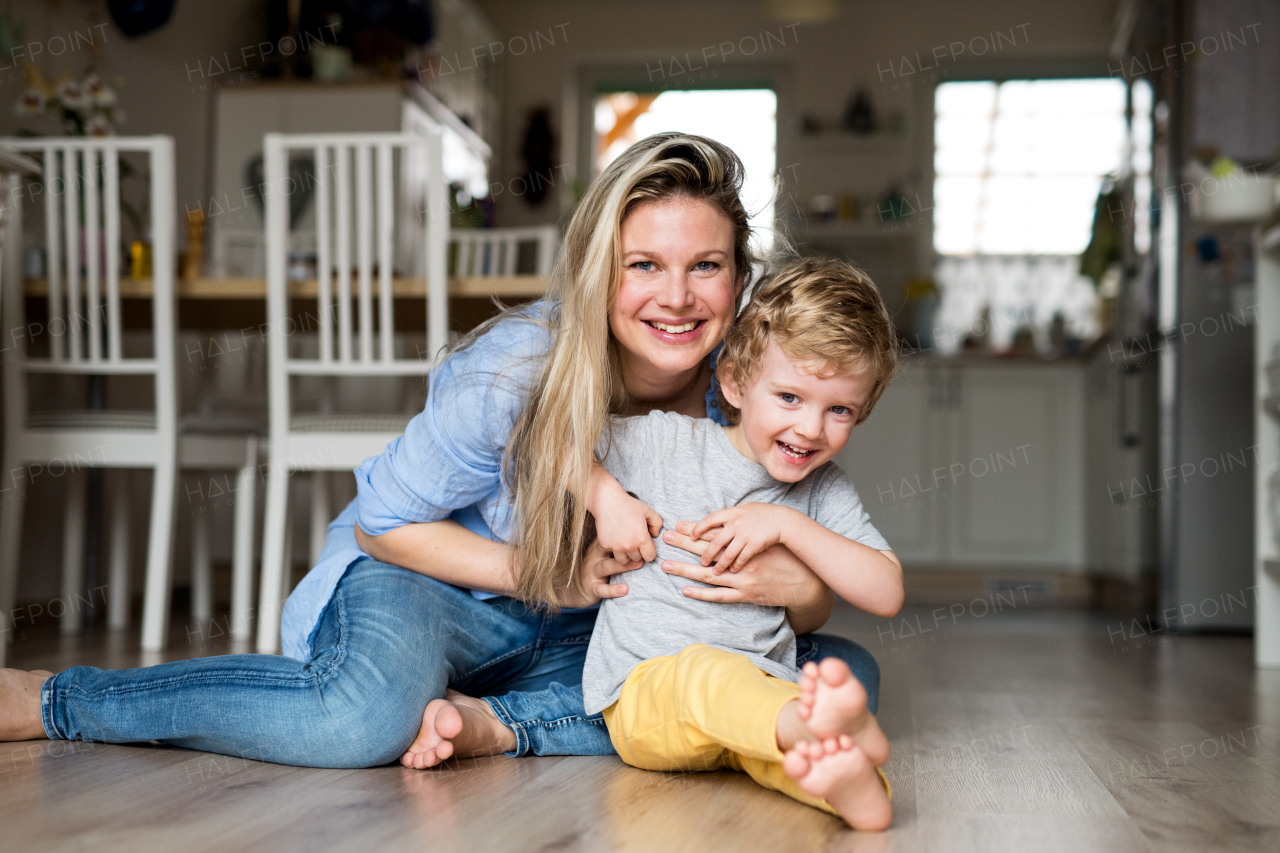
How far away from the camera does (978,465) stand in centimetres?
408

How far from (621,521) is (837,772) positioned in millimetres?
374

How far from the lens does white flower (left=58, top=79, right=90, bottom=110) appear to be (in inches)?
101

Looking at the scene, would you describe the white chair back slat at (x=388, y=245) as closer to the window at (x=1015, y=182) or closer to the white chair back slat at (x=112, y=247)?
the white chair back slat at (x=112, y=247)

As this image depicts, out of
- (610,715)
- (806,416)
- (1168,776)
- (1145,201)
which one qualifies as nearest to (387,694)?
(610,715)

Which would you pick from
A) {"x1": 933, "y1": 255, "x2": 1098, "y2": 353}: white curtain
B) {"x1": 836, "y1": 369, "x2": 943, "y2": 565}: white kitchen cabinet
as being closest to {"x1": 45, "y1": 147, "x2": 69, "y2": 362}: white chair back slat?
{"x1": 836, "y1": 369, "x2": 943, "y2": 565}: white kitchen cabinet

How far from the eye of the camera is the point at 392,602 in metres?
1.25

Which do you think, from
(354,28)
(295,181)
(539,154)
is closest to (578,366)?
(295,181)

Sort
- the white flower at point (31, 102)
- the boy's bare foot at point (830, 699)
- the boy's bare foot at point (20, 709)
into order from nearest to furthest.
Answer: the boy's bare foot at point (830, 699), the boy's bare foot at point (20, 709), the white flower at point (31, 102)

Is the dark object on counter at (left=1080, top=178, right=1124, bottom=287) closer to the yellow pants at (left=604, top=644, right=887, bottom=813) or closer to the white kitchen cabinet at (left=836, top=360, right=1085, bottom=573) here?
the white kitchen cabinet at (left=836, top=360, right=1085, bottom=573)

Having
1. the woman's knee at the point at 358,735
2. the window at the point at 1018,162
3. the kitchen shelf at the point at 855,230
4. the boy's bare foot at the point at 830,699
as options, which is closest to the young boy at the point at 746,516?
the boy's bare foot at the point at 830,699

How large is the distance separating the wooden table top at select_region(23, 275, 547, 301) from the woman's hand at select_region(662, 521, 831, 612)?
1170mm

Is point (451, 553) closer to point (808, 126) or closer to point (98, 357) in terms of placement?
point (98, 357)

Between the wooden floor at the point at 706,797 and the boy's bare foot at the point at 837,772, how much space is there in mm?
35

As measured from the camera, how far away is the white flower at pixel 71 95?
8.41 feet
